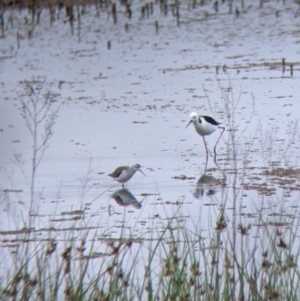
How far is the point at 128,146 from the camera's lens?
10883mm

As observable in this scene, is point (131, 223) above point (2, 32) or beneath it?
beneath

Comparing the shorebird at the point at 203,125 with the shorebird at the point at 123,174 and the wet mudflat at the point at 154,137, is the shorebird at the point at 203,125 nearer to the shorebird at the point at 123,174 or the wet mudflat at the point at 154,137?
the wet mudflat at the point at 154,137

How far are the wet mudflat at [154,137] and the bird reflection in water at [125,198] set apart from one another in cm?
3

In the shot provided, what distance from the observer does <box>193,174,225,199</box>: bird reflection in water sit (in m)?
8.63

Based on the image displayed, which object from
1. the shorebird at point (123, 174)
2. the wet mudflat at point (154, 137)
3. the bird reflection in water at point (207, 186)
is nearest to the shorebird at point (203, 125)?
the wet mudflat at point (154, 137)

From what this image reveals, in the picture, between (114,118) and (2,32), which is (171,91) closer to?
(114,118)

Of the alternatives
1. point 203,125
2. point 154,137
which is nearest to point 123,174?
point 203,125

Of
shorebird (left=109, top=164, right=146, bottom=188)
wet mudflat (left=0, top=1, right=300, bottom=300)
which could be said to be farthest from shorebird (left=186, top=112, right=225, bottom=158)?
shorebird (left=109, top=164, right=146, bottom=188)

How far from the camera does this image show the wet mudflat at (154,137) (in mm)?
5898

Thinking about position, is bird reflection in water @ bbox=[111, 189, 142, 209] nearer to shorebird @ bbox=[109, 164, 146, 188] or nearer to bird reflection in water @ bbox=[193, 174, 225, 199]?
shorebird @ bbox=[109, 164, 146, 188]

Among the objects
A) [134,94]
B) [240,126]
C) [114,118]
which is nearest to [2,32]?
[134,94]

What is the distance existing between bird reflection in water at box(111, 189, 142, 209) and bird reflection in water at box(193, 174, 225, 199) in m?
0.55

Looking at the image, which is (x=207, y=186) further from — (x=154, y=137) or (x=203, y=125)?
(x=154, y=137)

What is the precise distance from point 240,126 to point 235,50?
237 inches
